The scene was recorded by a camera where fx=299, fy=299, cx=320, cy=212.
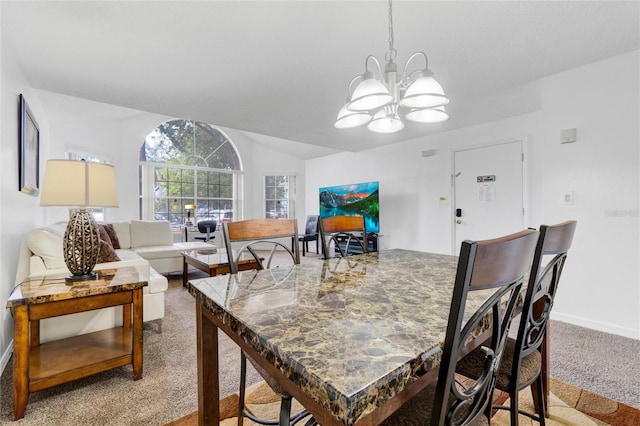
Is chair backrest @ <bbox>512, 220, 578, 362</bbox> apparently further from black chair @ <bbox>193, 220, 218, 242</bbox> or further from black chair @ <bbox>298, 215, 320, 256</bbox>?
black chair @ <bbox>193, 220, 218, 242</bbox>

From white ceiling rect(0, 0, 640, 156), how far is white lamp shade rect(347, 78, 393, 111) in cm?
71

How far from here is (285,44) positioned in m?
2.07

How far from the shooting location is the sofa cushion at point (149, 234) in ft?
15.3

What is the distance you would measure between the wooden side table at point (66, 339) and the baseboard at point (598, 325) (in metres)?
3.33

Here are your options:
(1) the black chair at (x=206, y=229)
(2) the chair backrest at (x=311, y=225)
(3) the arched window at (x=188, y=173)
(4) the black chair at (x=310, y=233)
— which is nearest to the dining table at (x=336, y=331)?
(4) the black chair at (x=310, y=233)

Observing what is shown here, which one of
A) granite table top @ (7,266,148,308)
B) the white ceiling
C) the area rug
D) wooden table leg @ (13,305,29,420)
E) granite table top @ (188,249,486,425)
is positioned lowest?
the area rug

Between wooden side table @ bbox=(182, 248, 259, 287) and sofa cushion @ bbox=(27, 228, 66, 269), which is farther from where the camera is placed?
wooden side table @ bbox=(182, 248, 259, 287)

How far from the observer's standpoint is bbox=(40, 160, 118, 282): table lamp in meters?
1.78

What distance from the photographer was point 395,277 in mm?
1224

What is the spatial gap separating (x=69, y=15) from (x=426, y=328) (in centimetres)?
246

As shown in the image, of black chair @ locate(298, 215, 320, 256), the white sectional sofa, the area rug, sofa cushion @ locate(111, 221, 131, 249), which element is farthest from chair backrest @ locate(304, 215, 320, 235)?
the area rug

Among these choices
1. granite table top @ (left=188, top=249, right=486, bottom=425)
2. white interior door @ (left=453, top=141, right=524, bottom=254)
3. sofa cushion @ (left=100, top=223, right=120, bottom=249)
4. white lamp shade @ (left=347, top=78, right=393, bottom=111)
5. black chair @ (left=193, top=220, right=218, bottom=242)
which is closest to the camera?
granite table top @ (left=188, top=249, right=486, bottom=425)

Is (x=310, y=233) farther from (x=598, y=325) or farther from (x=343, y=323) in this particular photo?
(x=343, y=323)

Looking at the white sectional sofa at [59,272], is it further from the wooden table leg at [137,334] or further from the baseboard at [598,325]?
the baseboard at [598,325]
